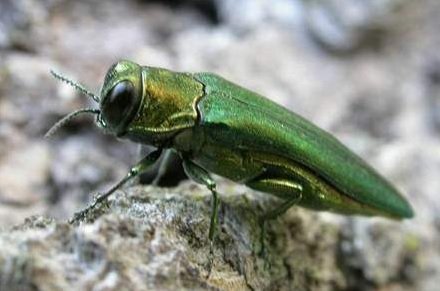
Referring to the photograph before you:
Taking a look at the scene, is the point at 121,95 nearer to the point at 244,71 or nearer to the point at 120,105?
the point at 120,105

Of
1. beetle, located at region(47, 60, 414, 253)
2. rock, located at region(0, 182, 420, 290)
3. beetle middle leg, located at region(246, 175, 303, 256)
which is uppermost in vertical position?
beetle, located at region(47, 60, 414, 253)

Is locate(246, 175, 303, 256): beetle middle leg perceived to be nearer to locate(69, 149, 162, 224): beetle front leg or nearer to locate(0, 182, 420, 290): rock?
locate(0, 182, 420, 290): rock

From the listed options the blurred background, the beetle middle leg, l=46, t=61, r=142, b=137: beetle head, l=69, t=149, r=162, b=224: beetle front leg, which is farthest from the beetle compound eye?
the blurred background

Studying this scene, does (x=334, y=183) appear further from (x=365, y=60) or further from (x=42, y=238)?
(x=365, y=60)

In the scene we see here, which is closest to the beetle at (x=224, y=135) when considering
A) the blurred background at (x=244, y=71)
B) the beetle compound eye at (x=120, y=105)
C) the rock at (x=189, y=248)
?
the beetle compound eye at (x=120, y=105)

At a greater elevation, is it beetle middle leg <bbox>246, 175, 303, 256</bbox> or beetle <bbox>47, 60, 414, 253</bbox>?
beetle <bbox>47, 60, 414, 253</bbox>

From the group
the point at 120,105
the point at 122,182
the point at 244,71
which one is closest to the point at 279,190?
the point at 122,182

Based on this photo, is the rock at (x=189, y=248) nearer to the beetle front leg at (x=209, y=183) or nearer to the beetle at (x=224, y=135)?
the beetle front leg at (x=209, y=183)
